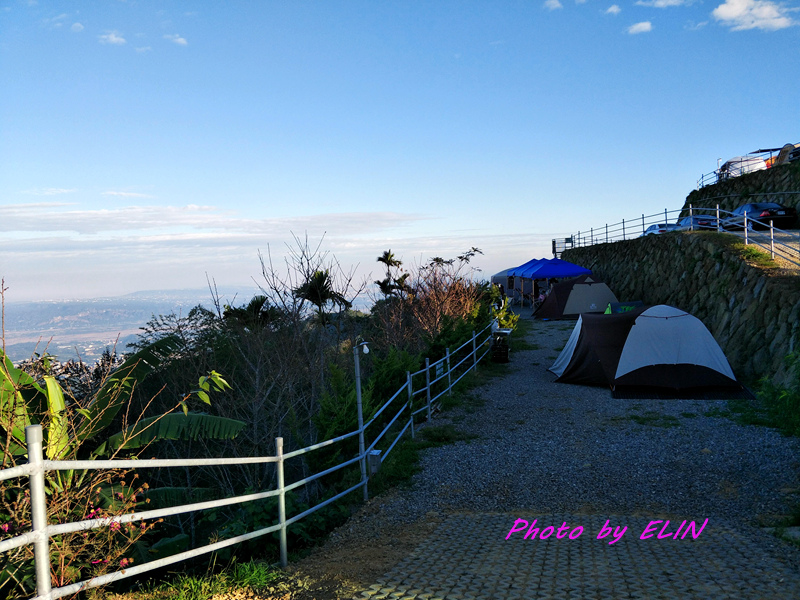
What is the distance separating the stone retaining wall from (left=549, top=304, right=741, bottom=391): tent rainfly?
134cm

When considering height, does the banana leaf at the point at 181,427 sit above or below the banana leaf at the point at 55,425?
below

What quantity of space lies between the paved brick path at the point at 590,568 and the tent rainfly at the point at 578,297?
2138 centimetres


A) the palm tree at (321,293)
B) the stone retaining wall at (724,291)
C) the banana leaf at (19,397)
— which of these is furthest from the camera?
the palm tree at (321,293)

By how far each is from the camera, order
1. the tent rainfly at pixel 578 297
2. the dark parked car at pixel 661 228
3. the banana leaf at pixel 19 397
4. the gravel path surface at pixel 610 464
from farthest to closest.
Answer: the dark parked car at pixel 661 228, the tent rainfly at pixel 578 297, the gravel path surface at pixel 610 464, the banana leaf at pixel 19 397

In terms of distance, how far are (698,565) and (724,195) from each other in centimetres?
3139

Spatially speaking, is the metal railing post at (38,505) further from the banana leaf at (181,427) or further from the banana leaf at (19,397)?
the banana leaf at (181,427)

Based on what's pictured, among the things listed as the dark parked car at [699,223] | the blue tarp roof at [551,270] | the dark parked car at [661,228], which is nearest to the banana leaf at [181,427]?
the blue tarp roof at [551,270]

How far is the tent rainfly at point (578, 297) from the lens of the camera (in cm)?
2608

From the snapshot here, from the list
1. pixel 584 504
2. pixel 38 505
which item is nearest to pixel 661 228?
pixel 584 504

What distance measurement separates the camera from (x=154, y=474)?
14070mm

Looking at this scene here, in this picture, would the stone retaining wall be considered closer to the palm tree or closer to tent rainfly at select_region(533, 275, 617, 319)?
tent rainfly at select_region(533, 275, 617, 319)

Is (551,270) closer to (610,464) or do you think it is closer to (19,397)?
(610,464)

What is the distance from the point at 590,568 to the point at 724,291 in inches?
580

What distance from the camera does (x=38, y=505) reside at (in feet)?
8.44
